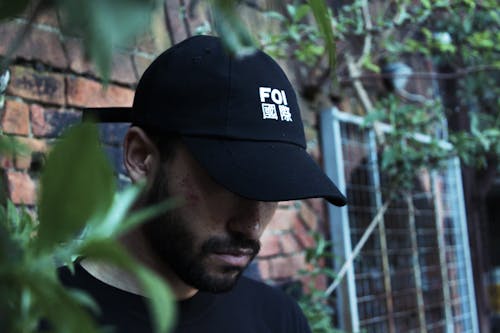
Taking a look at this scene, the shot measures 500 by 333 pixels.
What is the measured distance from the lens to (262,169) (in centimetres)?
116

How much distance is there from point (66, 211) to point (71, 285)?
90 cm

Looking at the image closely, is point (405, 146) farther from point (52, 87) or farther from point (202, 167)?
point (202, 167)

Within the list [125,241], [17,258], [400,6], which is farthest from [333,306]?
[17,258]

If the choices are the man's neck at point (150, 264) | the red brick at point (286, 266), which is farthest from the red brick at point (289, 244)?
the man's neck at point (150, 264)

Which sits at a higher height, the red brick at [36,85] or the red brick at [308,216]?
the red brick at [36,85]

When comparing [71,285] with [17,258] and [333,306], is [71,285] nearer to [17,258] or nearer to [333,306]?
[17,258]

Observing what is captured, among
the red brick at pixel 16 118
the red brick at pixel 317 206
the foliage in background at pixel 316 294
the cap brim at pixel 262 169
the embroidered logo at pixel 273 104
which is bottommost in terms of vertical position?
the foliage in background at pixel 316 294

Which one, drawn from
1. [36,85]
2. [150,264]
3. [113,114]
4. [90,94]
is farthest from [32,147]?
[150,264]

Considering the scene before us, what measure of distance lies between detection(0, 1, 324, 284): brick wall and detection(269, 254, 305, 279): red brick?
0.85 metres

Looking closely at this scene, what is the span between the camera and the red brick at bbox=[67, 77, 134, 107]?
199 centimetres

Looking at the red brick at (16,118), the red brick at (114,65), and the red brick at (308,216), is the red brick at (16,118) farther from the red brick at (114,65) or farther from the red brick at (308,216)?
the red brick at (308,216)

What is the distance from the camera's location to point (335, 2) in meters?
3.38

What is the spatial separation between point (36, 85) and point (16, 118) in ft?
0.40

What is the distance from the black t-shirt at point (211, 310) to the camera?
1271mm
